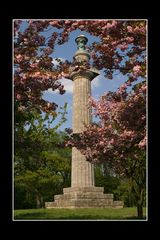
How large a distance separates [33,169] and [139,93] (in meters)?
5.07

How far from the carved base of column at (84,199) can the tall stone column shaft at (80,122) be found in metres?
0.77

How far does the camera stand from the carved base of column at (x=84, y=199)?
13.5 meters

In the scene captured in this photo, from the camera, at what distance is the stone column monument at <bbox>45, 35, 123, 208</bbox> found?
45.1ft

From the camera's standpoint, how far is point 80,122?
16078 millimetres

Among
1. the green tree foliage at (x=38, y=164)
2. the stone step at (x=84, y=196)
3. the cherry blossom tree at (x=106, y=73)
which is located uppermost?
the cherry blossom tree at (x=106, y=73)

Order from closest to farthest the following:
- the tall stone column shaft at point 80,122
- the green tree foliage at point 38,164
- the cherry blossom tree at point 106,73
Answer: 1. the cherry blossom tree at point 106,73
2. the green tree foliage at point 38,164
3. the tall stone column shaft at point 80,122

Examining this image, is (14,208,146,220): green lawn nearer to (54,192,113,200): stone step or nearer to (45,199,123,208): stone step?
(45,199,123,208): stone step

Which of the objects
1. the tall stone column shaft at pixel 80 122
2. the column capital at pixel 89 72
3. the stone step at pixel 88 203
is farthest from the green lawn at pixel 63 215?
the tall stone column shaft at pixel 80 122

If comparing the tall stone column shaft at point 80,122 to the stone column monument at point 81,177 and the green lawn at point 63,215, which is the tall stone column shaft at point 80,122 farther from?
the green lawn at point 63,215

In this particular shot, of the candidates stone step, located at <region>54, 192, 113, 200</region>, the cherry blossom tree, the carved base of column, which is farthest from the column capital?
stone step, located at <region>54, 192, 113, 200</region>

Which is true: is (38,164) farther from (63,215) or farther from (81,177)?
(81,177)

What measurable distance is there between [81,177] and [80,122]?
7.43 ft

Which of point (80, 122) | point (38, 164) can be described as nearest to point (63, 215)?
point (38, 164)

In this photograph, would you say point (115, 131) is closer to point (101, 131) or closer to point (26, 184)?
point (101, 131)
